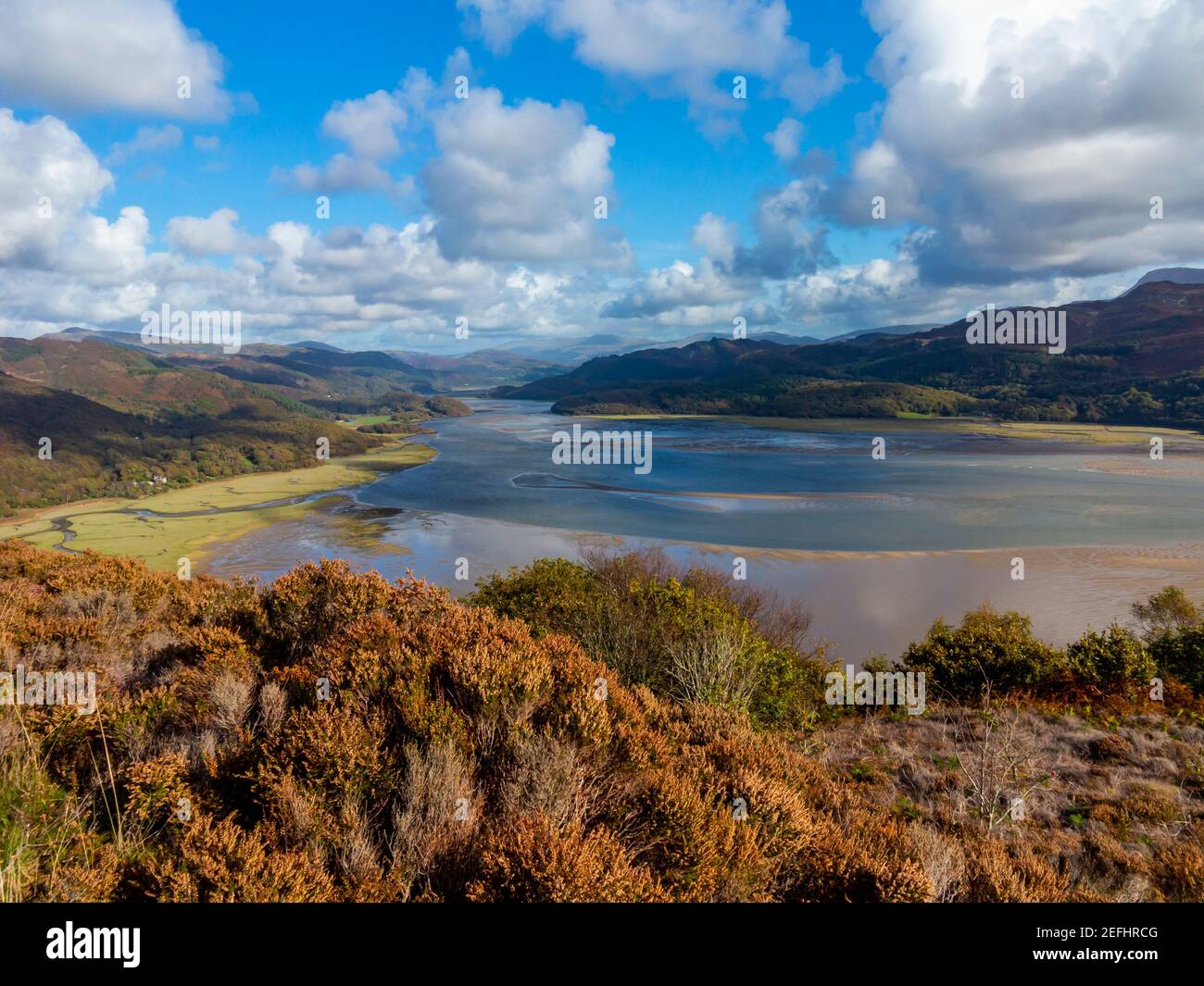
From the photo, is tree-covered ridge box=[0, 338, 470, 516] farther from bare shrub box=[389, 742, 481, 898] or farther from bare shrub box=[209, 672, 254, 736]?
bare shrub box=[389, 742, 481, 898]

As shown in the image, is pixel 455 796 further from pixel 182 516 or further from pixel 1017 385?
pixel 1017 385

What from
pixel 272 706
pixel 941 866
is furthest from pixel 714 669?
pixel 272 706

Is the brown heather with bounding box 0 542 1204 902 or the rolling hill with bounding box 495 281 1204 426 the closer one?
the brown heather with bounding box 0 542 1204 902

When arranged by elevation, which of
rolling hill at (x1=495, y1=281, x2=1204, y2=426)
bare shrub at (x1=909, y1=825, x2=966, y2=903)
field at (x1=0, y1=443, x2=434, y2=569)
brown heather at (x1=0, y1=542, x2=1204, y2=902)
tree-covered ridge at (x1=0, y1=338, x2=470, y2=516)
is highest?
rolling hill at (x1=495, y1=281, x2=1204, y2=426)

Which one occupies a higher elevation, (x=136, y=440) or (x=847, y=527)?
(x=136, y=440)

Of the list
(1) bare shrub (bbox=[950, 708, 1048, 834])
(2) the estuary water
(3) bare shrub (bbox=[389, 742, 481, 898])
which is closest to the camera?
(3) bare shrub (bbox=[389, 742, 481, 898])

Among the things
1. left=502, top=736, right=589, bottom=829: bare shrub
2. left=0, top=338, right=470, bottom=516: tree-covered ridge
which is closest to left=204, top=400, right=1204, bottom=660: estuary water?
left=502, top=736, right=589, bottom=829: bare shrub

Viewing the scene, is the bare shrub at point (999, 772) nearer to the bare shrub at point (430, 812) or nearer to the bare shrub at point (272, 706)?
the bare shrub at point (430, 812)

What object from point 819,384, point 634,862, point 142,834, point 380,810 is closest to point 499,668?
point 380,810

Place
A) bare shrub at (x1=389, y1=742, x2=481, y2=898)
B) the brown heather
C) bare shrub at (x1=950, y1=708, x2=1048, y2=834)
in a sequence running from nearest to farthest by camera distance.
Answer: the brown heather
bare shrub at (x1=389, y1=742, x2=481, y2=898)
bare shrub at (x1=950, y1=708, x2=1048, y2=834)

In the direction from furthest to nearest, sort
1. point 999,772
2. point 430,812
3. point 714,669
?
point 714,669
point 999,772
point 430,812
